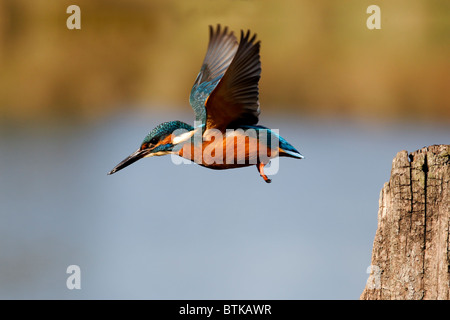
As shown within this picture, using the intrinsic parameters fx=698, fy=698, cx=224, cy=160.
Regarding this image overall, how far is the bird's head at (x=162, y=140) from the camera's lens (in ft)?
10.1

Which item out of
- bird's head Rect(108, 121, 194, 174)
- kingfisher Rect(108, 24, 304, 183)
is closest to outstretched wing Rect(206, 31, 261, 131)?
kingfisher Rect(108, 24, 304, 183)

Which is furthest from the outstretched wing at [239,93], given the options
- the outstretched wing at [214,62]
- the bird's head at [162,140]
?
the outstretched wing at [214,62]

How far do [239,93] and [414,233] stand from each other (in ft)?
3.04

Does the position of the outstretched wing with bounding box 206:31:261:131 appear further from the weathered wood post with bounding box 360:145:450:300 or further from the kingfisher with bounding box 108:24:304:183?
the weathered wood post with bounding box 360:145:450:300

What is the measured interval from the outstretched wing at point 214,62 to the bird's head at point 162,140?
0.48 m

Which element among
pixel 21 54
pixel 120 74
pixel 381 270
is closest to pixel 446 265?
pixel 381 270

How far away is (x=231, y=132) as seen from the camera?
2959 millimetres

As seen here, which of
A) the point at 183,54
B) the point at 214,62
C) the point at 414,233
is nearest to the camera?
the point at 414,233

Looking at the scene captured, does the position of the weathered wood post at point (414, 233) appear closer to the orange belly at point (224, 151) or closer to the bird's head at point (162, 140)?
the orange belly at point (224, 151)

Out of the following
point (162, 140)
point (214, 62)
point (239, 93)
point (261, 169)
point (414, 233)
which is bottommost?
point (414, 233)

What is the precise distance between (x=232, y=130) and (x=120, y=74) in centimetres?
450

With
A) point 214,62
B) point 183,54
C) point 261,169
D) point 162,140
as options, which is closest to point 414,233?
point 261,169

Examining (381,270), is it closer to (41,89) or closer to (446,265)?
(446,265)

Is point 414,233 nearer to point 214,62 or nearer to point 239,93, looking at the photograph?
point 239,93
